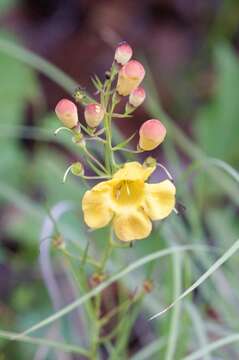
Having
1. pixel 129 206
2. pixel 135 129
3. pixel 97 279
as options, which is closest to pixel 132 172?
pixel 129 206

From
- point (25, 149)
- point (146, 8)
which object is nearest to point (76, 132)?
point (25, 149)

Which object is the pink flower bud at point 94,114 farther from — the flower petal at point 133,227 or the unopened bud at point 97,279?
the unopened bud at point 97,279

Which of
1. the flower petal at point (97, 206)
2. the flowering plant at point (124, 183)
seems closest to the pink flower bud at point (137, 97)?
the flowering plant at point (124, 183)

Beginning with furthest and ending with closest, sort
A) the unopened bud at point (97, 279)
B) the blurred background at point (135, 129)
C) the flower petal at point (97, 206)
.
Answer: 1. the blurred background at point (135, 129)
2. the unopened bud at point (97, 279)
3. the flower petal at point (97, 206)

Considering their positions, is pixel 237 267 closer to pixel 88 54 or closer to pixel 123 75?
pixel 123 75

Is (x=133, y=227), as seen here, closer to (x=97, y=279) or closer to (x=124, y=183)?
(x=124, y=183)

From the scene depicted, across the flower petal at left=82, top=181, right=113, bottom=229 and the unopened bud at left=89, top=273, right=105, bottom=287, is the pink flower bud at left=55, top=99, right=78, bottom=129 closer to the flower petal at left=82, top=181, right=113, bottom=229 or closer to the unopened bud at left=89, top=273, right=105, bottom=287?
the flower petal at left=82, top=181, right=113, bottom=229

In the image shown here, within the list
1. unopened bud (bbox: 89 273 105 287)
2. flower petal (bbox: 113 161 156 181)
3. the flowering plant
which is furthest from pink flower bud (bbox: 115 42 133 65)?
unopened bud (bbox: 89 273 105 287)
